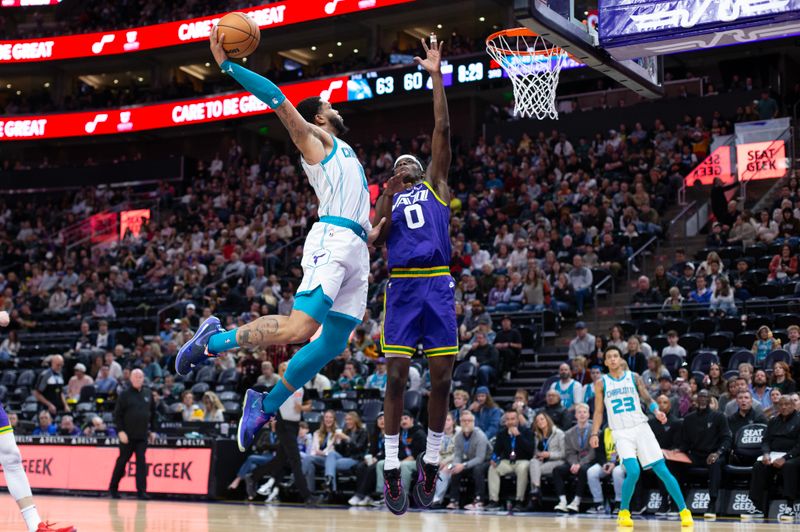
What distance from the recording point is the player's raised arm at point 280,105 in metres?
7.07

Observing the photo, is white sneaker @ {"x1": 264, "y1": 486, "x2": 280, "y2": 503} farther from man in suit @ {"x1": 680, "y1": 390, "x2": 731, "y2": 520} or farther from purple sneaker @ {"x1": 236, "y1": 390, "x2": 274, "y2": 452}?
purple sneaker @ {"x1": 236, "y1": 390, "x2": 274, "y2": 452}

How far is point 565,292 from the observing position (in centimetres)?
2020

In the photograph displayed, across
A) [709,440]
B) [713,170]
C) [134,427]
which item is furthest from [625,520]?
[713,170]

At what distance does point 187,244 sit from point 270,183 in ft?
13.5

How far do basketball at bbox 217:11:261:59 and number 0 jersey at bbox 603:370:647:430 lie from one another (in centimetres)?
733

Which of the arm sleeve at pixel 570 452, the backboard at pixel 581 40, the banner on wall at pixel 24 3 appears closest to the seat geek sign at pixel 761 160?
the arm sleeve at pixel 570 452

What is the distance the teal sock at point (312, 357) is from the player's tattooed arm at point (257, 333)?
0.28 m

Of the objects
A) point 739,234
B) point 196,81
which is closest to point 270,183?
point 196,81

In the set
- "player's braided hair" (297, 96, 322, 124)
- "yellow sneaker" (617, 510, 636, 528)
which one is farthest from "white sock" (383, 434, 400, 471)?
"yellow sneaker" (617, 510, 636, 528)

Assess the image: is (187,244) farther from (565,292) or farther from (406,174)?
(406,174)

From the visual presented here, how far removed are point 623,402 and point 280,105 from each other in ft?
23.9

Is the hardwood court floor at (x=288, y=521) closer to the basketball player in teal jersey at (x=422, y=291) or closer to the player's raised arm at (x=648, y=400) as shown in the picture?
the player's raised arm at (x=648, y=400)

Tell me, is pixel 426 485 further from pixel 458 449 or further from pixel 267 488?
pixel 267 488

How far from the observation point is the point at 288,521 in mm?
11477
